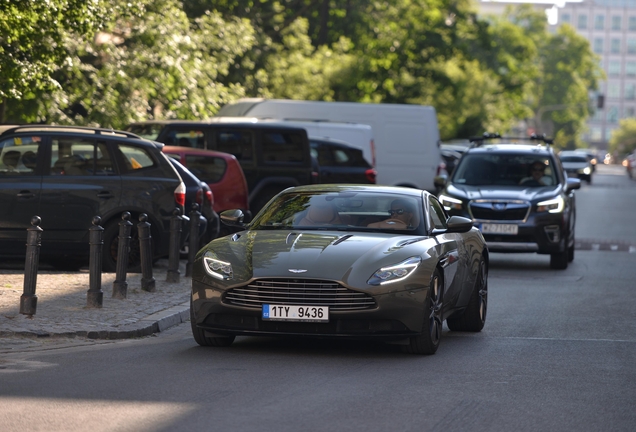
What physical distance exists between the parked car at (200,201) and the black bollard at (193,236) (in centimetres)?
10

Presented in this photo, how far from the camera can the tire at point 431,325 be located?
9539 mm

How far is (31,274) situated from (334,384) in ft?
12.5

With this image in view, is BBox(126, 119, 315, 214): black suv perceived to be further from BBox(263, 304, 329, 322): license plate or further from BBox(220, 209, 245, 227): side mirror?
BBox(263, 304, 329, 322): license plate

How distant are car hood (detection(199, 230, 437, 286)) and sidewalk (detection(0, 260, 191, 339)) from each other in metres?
1.30

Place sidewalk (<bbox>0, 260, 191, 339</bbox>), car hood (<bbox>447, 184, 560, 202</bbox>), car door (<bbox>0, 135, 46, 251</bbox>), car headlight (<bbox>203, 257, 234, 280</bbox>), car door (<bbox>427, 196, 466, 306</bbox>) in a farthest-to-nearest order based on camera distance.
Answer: car hood (<bbox>447, 184, 560, 202</bbox>) → car door (<bbox>0, 135, 46, 251</bbox>) → sidewalk (<bbox>0, 260, 191, 339</bbox>) → car door (<bbox>427, 196, 466, 306</bbox>) → car headlight (<bbox>203, 257, 234, 280</bbox>)

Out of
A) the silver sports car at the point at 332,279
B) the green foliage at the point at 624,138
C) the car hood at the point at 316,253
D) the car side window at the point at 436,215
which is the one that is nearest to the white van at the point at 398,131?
the car side window at the point at 436,215

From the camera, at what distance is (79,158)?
14977 mm

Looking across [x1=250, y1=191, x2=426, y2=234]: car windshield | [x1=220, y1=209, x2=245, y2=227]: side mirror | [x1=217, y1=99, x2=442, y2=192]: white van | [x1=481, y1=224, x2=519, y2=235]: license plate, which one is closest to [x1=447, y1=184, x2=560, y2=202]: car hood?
[x1=481, y1=224, x2=519, y2=235]: license plate

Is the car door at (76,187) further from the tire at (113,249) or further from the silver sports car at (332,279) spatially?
the silver sports car at (332,279)

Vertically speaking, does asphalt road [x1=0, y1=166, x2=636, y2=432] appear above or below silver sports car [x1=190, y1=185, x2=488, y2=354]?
below

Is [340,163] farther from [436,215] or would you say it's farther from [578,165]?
[578,165]

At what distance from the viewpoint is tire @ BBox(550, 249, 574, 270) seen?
1894 centimetres

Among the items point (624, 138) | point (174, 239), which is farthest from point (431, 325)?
point (624, 138)

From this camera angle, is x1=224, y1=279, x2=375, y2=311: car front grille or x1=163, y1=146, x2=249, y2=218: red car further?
x1=163, y1=146, x2=249, y2=218: red car
